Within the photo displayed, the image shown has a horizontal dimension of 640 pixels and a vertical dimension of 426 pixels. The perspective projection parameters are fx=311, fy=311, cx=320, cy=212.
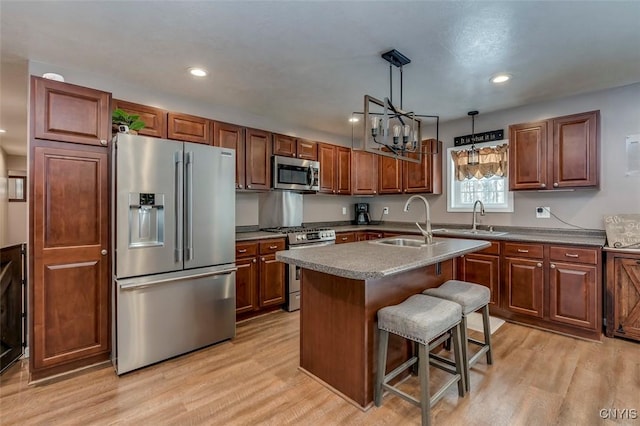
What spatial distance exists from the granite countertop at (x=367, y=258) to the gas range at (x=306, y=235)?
135 cm

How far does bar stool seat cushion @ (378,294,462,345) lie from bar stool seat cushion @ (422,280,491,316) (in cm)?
16

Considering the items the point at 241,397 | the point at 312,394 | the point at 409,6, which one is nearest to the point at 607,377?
the point at 312,394

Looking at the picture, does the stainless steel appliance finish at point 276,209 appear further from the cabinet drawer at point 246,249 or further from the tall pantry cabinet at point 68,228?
the tall pantry cabinet at point 68,228

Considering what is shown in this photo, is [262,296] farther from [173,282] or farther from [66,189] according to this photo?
[66,189]

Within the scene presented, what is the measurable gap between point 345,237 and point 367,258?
2.57 m

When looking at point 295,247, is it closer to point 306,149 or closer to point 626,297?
point 306,149

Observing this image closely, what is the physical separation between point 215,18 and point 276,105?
1.75 m

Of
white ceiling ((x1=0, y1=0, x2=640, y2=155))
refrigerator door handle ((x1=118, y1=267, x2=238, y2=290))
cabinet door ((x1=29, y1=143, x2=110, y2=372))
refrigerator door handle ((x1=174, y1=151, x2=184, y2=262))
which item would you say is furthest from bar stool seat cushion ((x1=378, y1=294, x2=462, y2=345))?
cabinet door ((x1=29, y1=143, x2=110, y2=372))

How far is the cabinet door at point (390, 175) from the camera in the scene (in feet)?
15.9

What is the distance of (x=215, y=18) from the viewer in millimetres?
2037

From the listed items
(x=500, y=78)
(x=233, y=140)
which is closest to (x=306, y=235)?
(x=233, y=140)

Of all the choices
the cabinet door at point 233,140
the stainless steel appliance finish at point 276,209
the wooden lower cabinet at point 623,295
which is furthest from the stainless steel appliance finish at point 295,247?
the wooden lower cabinet at point 623,295

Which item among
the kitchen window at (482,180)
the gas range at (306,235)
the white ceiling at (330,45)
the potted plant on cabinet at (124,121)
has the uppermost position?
the white ceiling at (330,45)

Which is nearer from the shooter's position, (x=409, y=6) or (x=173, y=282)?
(x=409, y=6)
